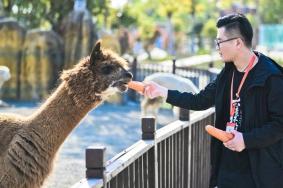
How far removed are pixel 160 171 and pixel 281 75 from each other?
5.15ft

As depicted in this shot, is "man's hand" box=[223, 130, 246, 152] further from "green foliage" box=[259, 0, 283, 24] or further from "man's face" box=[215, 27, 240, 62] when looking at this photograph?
"green foliage" box=[259, 0, 283, 24]

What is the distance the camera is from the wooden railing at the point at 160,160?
3191 millimetres

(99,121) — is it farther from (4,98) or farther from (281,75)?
(281,75)

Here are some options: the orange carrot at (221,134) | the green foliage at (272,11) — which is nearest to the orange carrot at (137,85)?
the orange carrot at (221,134)

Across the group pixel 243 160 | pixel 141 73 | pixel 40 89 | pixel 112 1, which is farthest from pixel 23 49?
pixel 243 160

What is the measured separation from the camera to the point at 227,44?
3.57 meters

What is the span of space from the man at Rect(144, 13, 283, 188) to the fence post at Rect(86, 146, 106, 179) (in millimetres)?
766

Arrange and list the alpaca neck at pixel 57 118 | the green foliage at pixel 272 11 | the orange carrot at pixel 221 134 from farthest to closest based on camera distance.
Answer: the green foliage at pixel 272 11 → the alpaca neck at pixel 57 118 → the orange carrot at pixel 221 134

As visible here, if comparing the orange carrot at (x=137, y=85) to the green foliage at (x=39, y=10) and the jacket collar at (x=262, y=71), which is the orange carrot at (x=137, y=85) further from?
the green foliage at (x=39, y=10)

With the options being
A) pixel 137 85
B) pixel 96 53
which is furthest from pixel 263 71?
pixel 96 53

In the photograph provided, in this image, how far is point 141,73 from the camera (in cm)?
1861

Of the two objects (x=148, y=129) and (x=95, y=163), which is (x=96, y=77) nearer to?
(x=148, y=129)

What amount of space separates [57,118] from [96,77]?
40 cm

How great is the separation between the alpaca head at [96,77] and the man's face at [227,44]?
3.01 ft
